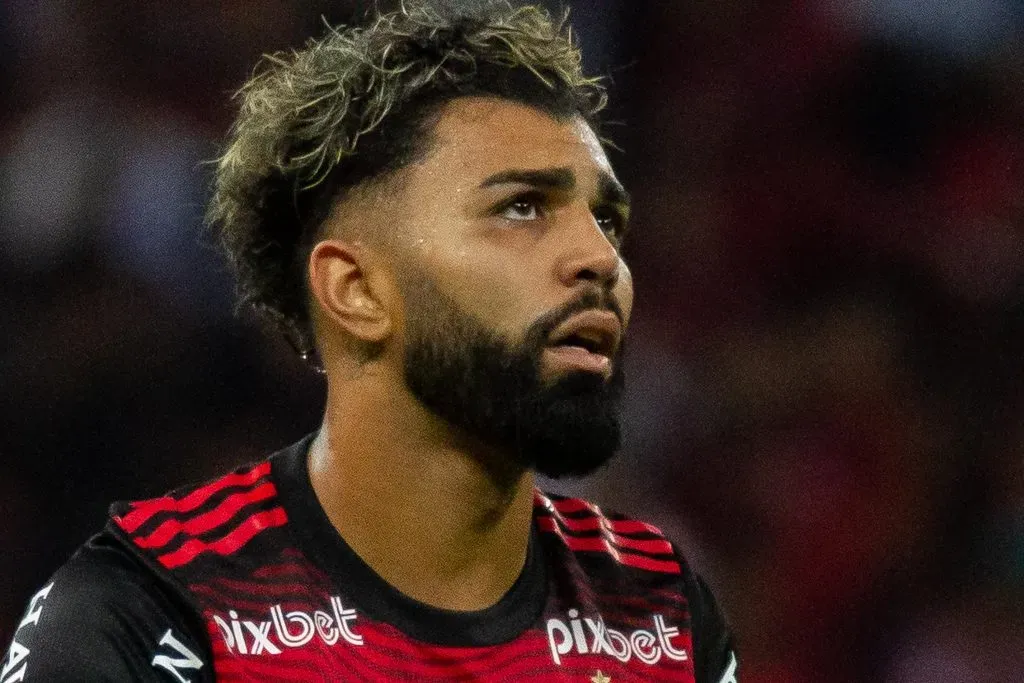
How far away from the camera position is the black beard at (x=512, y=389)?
1.96m

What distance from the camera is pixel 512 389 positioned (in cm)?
196

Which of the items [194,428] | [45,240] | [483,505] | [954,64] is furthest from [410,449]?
[954,64]

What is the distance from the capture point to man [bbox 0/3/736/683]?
190 cm

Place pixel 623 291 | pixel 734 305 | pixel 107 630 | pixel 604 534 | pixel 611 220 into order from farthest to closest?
pixel 734 305 < pixel 604 534 < pixel 611 220 < pixel 623 291 < pixel 107 630

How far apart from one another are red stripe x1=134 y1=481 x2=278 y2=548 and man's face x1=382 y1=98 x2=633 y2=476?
0.92ft

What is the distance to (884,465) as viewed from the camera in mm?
4008

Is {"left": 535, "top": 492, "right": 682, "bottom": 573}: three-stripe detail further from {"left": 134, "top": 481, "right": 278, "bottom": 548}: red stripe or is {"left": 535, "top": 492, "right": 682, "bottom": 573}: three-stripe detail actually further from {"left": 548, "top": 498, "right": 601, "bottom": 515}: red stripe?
{"left": 134, "top": 481, "right": 278, "bottom": 548}: red stripe

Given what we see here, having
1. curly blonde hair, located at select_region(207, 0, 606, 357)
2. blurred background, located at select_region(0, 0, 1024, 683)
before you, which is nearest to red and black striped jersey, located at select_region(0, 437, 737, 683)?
curly blonde hair, located at select_region(207, 0, 606, 357)

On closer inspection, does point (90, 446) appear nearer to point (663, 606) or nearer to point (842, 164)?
point (663, 606)

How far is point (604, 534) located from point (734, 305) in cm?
201

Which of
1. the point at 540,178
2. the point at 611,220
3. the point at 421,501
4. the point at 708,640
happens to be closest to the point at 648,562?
the point at 708,640

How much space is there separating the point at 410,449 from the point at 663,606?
1.58ft

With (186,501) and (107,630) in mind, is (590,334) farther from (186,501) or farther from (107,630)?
(107,630)

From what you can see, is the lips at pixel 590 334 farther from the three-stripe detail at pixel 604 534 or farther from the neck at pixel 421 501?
the three-stripe detail at pixel 604 534
